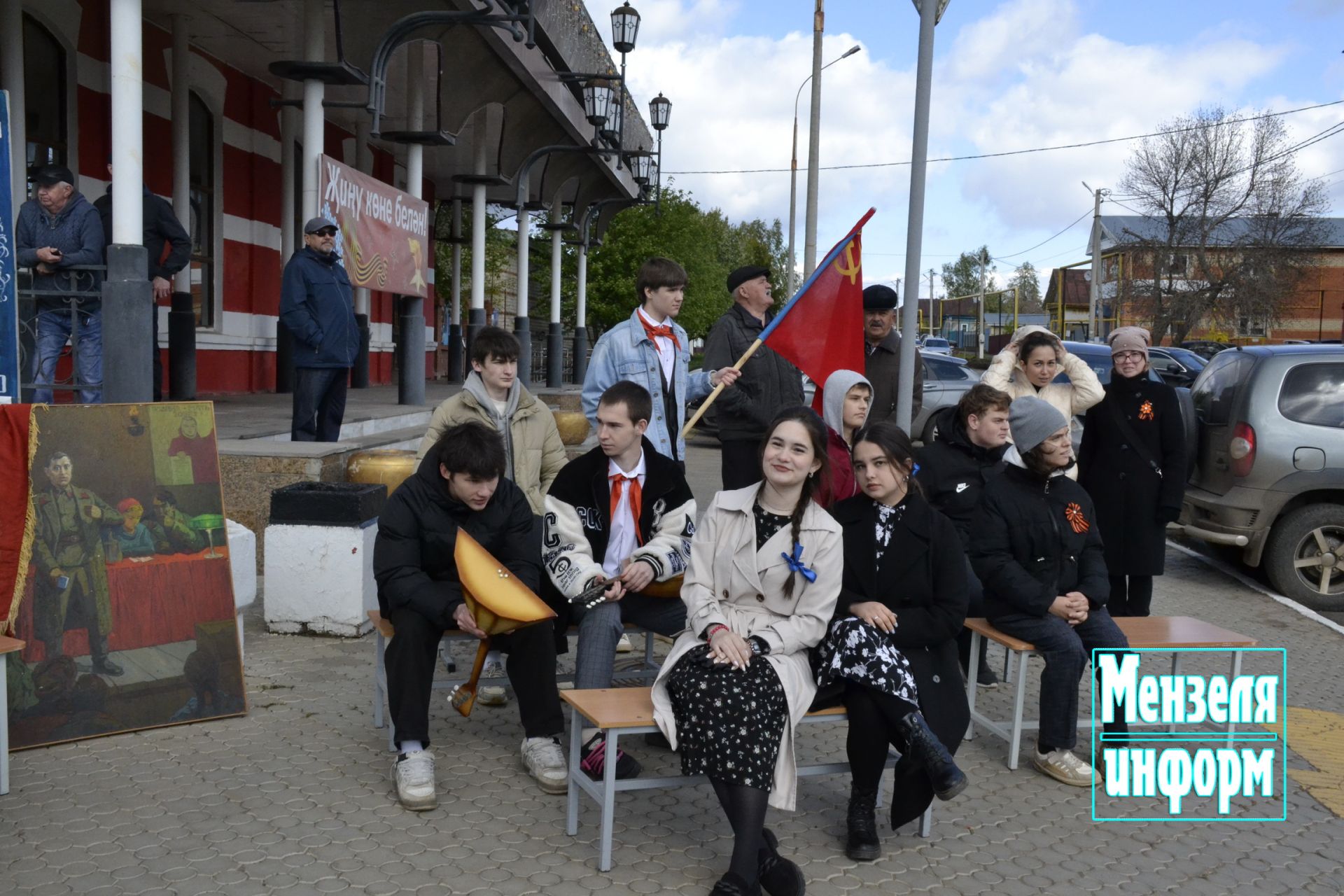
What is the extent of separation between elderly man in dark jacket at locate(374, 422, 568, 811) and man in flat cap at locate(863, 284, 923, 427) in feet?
9.76

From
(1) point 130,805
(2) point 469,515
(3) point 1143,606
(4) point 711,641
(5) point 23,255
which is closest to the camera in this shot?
(4) point 711,641

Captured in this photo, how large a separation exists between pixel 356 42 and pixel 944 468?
857 cm

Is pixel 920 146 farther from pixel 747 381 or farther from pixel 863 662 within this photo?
pixel 863 662

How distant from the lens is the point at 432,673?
4.35 meters

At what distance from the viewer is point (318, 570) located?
6.34 m

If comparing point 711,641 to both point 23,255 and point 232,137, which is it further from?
point 232,137

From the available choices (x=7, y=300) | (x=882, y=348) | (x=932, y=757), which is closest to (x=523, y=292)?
(x=882, y=348)

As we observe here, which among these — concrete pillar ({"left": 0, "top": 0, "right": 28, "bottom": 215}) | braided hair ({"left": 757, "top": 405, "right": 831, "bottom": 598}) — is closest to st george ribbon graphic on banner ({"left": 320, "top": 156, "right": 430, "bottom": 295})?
concrete pillar ({"left": 0, "top": 0, "right": 28, "bottom": 215})

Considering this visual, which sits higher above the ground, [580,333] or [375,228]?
[375,228]

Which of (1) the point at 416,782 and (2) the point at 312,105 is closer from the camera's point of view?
(1) the point at 416,782

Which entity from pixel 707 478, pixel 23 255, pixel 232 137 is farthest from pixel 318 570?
pixel 232 137

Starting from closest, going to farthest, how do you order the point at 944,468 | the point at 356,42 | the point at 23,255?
the point at 944,468 < the point at 23,255 < the point at 356,42

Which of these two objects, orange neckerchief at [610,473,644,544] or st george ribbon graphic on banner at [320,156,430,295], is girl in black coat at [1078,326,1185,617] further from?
st george ribbon graphic on banner at [320,156,430,295]

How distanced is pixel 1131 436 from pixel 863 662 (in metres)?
2.85
